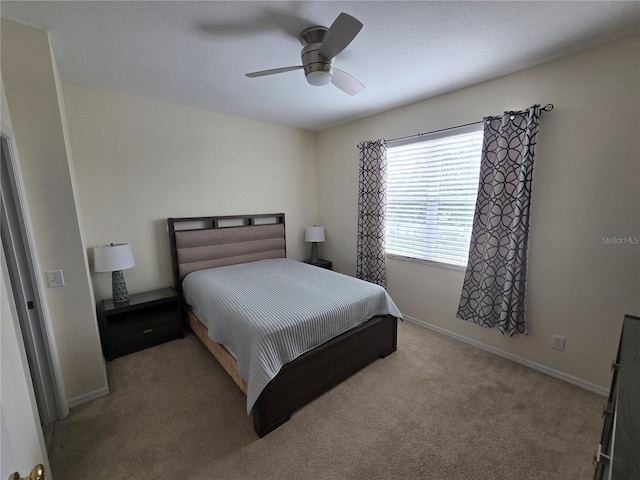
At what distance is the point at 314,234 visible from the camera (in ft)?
13.3

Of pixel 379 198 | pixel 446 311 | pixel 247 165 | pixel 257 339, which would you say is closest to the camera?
pixel 257 339

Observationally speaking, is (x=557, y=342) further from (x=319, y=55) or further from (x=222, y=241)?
(x=222, y=241)

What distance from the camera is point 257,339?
1694 mm

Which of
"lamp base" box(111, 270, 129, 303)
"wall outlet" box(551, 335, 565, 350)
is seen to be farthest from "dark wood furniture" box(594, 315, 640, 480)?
"lamp base" box(111, 270, 129, 303)

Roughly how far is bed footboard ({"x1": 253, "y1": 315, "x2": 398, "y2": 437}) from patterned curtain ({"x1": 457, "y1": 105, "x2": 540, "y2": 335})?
965 mm

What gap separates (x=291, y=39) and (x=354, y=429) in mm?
2660

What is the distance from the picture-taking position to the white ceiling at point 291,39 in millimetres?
1532

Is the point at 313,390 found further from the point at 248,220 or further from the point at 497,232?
the point at 248,220

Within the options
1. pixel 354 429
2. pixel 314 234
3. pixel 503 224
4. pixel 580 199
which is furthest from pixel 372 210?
pixel 354 429

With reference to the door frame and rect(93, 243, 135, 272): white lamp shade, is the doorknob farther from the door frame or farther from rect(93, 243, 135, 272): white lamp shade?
rect(93, 243, 135, 272): white lamp shade

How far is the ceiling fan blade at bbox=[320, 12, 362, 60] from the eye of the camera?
134 centimetres

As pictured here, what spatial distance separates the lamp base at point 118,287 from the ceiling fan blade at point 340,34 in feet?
8.70

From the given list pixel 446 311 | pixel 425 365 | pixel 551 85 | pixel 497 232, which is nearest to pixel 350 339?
pixel 425 365

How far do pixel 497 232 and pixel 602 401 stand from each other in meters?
1.44
